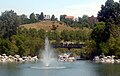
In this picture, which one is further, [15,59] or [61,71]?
[15,59]

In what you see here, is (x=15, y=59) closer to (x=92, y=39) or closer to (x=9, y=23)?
(x=92, y=39)

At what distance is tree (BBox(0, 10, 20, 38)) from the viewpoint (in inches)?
3954

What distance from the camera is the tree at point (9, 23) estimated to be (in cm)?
10044

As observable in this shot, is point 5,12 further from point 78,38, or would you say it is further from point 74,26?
point 74,26

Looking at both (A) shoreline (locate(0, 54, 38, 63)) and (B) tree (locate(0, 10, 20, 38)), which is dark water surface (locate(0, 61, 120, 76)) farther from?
(B) tree (locate(0, 10, 20, 38))

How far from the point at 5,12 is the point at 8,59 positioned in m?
31.0

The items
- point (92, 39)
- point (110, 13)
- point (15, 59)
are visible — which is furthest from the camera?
point (110, 13)

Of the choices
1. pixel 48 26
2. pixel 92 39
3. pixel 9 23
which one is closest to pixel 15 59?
pixel 92 39

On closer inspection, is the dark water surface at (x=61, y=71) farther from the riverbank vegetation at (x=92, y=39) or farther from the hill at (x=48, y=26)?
the hill at (x=48, y=26)

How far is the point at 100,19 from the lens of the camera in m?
96.4

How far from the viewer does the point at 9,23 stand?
10400 centimetres

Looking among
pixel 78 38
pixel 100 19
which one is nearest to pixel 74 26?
pixel 78 38

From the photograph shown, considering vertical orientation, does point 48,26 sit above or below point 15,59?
above

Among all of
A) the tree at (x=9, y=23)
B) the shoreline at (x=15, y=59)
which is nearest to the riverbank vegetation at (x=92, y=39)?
the tree at (x=9, y=23)
